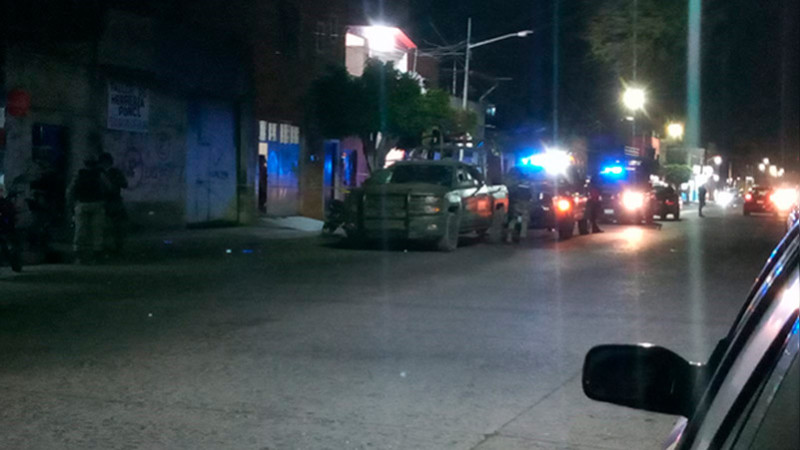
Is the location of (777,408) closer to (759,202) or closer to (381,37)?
(381,37)

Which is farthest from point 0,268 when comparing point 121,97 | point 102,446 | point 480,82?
point 480,82

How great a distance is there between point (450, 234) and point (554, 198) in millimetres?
6329

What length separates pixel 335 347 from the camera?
33.8 feet

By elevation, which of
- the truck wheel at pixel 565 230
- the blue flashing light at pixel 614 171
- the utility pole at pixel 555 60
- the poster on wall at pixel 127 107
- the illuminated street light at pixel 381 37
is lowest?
the truck wheel at pixel 565 230

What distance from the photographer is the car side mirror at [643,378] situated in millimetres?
2844

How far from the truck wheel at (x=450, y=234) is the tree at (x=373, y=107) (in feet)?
37.9

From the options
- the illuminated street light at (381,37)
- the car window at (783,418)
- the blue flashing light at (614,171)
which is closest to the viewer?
the car window at (783,418)

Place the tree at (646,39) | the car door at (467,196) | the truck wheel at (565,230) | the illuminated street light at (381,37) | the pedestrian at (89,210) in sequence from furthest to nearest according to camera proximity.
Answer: the illuminated street light at (381,37), the truck wheel at (565,230), the car door at (467,196), the pedestrian at (89,210), the tree at (646,39)

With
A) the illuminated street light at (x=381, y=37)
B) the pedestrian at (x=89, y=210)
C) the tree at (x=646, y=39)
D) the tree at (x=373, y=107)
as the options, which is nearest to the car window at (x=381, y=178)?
the tree at (x=646, y=39)

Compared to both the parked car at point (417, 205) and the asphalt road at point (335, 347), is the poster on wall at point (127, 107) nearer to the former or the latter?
the parked car at point (417, 205)

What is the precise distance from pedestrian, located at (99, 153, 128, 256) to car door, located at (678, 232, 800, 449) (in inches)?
707

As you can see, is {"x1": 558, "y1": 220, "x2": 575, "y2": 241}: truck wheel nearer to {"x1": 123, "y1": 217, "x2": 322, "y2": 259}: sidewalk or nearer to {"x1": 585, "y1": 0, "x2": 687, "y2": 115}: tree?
{"x1": 123, "y1": 217, "x2": 322, "y2": 259}: sidewalk

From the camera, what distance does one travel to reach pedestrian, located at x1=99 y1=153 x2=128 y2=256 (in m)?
19.7

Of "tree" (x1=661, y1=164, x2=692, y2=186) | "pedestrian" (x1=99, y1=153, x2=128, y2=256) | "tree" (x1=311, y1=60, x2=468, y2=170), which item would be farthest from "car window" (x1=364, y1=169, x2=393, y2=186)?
"tree" (x1=661, y1=164, x2=692, y2=186)
